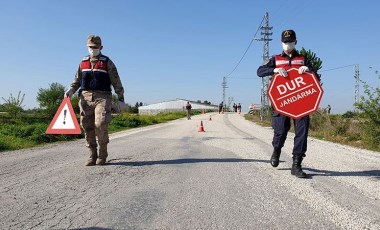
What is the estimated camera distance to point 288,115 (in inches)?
196

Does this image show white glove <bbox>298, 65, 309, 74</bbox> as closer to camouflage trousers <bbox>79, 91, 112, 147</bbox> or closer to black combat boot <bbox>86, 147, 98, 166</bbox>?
Answer: camouflage trousers <bbox>79, 91, 112, 147</bbox>

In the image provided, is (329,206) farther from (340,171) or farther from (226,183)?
(340,171)

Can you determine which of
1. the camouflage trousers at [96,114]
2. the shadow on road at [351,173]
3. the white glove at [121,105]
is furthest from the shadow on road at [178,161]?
the shadow on road at [351,173]

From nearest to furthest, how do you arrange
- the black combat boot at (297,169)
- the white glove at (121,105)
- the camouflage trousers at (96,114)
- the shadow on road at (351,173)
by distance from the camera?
1. the black combat boot at (297,169)
2. the shadow on road at (351,173)
3. the camouflage trousers at (96,114)
4. the white glove at (121,105)

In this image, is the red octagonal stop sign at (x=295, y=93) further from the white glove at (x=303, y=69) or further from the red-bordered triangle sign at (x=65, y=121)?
the red-bordered triangle sign at (x=65, y=121)

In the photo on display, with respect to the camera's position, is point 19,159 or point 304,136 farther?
point 19,159

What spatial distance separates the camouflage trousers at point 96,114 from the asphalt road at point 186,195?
450 mm

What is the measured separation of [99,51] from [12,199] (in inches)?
112

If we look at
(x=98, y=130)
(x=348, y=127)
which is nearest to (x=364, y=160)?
(x=98, y=130)

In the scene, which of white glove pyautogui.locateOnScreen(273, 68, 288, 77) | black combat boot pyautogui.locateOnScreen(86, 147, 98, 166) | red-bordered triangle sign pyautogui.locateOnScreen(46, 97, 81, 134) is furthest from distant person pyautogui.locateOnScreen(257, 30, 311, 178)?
red-bordered triangle sign pyautogui.locateOnScreen(46, 97, 81, 134)

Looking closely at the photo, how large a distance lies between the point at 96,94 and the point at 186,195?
2.69 metres

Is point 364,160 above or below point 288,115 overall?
below

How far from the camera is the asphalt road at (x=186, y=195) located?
2820 millimetres

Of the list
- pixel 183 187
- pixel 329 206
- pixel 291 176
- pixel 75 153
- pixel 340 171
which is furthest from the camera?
pixel 75 153
